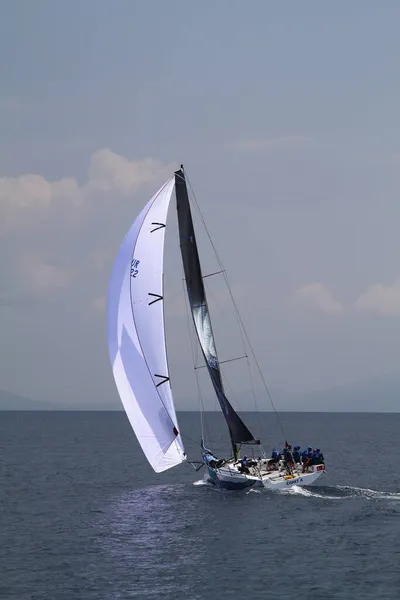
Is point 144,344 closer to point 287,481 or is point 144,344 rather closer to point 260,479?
point 260,479

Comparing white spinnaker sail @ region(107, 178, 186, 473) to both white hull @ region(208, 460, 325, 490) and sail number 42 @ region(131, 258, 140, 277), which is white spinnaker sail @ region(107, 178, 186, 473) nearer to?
sail number 42 @ region(131, 258, 140, 277)

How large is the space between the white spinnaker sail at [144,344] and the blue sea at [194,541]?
4799 mm

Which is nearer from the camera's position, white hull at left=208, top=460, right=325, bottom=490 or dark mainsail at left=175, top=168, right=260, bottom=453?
white hull at left=208, top=460, right=325, bottom=490

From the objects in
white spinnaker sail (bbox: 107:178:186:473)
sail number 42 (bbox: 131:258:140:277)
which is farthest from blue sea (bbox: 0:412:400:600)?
sail number 42 (bbox: 131:258:140:277)

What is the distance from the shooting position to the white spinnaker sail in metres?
45.1

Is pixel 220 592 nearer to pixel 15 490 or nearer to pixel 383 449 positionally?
pixel 15 490

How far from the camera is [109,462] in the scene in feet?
277

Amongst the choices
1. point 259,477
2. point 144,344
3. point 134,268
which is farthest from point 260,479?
point 134,268

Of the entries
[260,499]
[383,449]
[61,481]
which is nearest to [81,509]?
[260,499]

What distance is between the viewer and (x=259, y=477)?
48.3m

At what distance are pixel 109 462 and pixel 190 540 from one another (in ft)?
152

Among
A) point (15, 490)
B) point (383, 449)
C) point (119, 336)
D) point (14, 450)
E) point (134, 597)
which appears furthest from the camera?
point (383, 449)

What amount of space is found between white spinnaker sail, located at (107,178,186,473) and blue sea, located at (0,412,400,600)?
4.80m

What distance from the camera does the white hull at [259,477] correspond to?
4838 centimetres
